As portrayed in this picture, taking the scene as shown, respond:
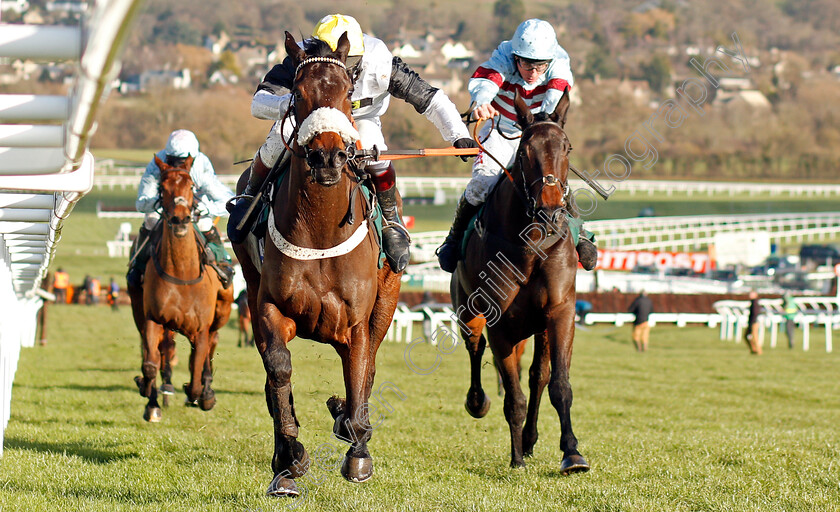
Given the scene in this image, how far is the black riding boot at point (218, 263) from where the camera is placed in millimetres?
8961

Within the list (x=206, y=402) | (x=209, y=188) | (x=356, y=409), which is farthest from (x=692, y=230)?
(x=356, y=409)

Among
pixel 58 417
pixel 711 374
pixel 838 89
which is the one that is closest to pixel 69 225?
pixel 711 374

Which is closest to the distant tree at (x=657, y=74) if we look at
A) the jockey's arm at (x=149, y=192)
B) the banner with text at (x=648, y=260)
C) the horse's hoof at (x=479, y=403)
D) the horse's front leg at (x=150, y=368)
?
the banner with text at (x=648, y=260)

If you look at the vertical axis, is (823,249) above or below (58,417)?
above

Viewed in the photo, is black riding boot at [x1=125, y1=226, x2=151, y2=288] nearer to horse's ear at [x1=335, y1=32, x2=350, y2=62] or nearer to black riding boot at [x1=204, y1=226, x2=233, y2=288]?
black riding boot at [x1=204, y1=226, x2=233, y2=288]

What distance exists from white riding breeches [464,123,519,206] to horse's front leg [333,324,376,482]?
234 centimetres

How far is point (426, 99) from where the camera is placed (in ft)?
18.7

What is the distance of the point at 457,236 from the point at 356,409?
8.78ft

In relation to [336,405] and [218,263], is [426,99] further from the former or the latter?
[218,263]

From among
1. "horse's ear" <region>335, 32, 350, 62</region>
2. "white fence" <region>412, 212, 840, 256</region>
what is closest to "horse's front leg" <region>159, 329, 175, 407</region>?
"horse's ear" <region>335, 32, 350, 62</region>

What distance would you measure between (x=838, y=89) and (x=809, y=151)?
21377mm

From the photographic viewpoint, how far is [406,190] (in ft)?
178

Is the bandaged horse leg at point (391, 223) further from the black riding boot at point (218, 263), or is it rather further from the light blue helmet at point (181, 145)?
the light blue helmet at point (181, 145)

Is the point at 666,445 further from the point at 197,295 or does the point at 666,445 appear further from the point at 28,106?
the point at 28,106
